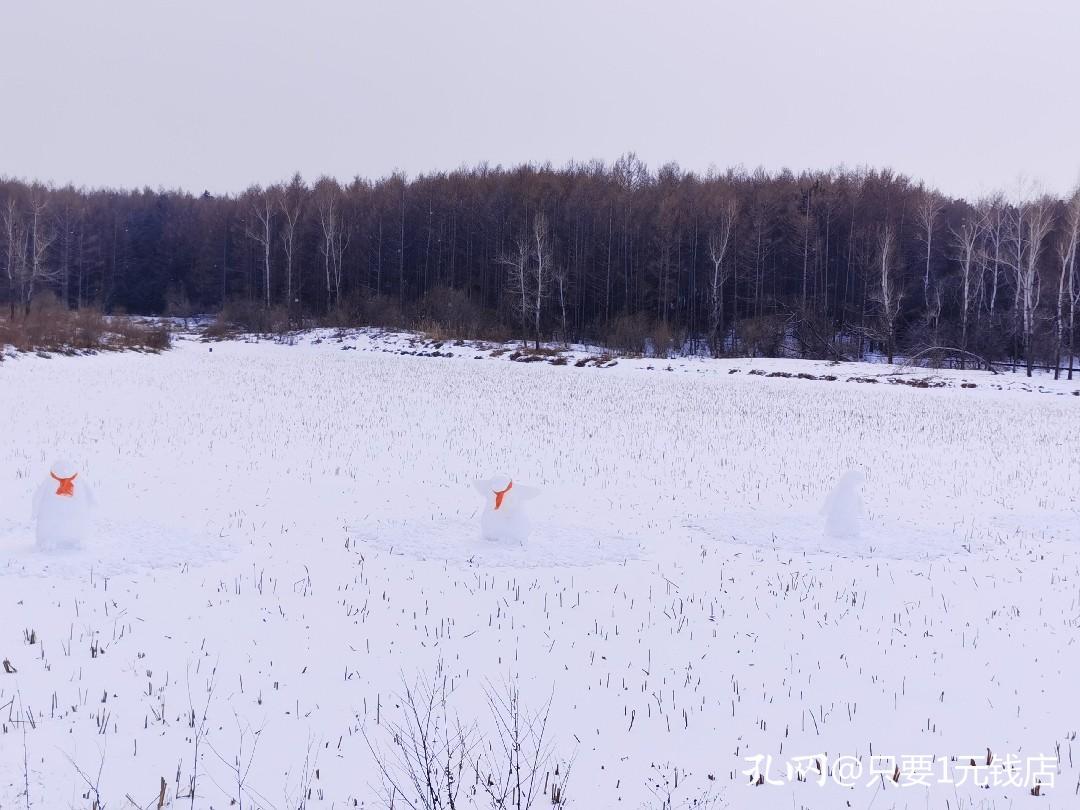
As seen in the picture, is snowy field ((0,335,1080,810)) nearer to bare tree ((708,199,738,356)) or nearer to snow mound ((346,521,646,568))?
snow mound ((346,521,646,568))

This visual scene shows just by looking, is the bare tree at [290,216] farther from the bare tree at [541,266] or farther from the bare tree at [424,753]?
the bare tree at [424,753]

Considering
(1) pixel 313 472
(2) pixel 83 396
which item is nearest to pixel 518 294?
(2) pixel 83 396

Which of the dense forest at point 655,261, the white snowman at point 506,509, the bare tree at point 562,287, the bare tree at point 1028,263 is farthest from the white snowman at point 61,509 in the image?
the bare tree at point 562,287

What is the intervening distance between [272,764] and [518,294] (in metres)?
48.0

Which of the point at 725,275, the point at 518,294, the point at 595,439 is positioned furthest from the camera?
the point at 518,294

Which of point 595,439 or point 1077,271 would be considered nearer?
point 595,439

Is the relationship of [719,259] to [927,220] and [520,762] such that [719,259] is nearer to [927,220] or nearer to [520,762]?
[927,220]

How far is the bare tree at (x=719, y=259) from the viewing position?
45.6 m

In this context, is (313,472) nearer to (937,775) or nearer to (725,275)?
(937,775)

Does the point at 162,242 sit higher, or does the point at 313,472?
the point at 162,242

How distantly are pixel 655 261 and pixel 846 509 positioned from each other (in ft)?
143

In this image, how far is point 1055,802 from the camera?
3854 mm

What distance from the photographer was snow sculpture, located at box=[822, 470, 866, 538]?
8.75m

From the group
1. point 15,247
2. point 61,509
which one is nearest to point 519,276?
point 61,509
